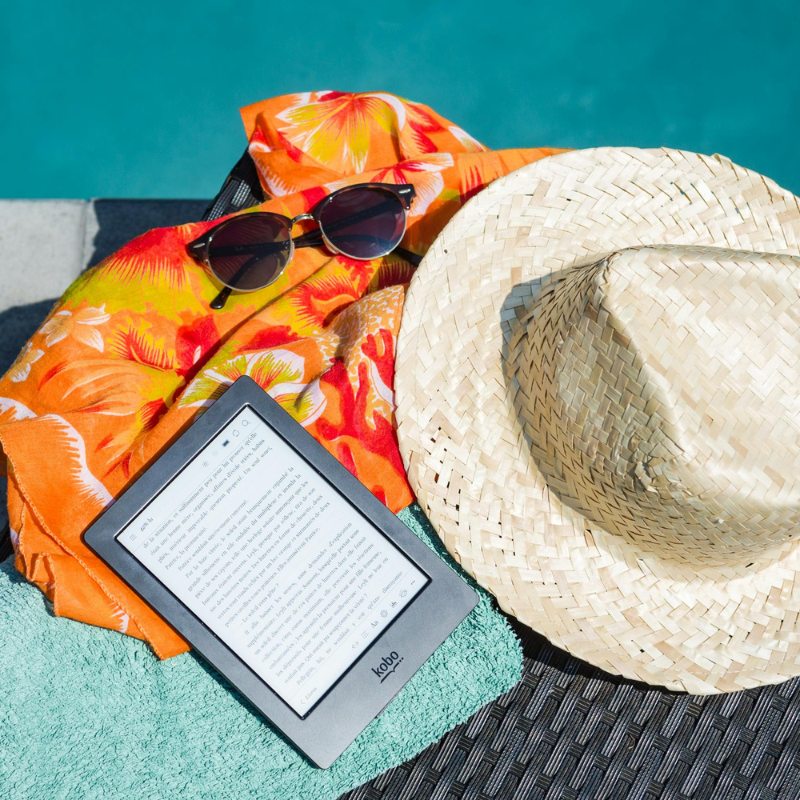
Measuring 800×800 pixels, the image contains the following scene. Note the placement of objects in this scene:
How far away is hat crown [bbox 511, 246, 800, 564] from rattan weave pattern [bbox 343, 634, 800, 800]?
0.36 metres

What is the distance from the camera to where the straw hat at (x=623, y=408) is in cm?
63

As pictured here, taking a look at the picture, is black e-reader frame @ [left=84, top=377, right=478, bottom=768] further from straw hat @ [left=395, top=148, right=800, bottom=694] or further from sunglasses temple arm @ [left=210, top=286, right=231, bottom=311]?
sunglasses temple arm @ [left=210, top=286, right=231, bottom=311]

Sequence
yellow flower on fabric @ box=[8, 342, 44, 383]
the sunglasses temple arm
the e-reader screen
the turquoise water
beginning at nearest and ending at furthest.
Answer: the e-reader screen → yellow flower on fabric @ box=[8, 342, 44, 383] → the sunglasses temple arm → the turquoise water

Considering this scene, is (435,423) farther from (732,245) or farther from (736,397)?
(732,245)

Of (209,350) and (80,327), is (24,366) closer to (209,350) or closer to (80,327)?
(80,327)

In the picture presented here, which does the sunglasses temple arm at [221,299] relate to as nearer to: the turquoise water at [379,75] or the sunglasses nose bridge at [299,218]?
the sunglasses nose bridge at [299,218]

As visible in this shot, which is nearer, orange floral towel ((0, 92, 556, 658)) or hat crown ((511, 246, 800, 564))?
hat crown ((511, 246, 800, 564))

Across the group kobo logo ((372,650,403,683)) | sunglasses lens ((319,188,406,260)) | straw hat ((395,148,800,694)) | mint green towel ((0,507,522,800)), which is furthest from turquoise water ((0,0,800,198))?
kobo logo ((372,650,403,683))

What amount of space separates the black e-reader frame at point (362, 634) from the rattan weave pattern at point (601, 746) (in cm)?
22

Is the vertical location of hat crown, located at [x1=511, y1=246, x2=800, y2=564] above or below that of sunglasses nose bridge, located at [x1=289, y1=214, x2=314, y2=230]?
below

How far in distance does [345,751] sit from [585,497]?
42cm

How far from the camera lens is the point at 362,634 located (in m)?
0.74

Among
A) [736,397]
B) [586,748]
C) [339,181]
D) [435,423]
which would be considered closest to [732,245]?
[736,397]

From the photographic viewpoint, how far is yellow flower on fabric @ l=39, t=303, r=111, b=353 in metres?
0.86
